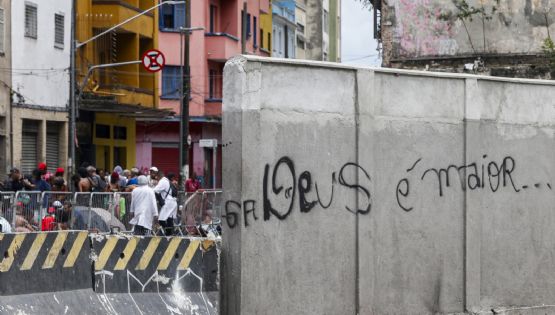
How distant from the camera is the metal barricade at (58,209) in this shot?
76.5 ft

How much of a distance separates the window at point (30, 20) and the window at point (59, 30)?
5.86 feet

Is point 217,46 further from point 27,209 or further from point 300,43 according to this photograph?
point 27,209

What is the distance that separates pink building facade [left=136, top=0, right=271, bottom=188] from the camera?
199 feet

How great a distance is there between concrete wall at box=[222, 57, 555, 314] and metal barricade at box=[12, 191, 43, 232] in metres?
8.49

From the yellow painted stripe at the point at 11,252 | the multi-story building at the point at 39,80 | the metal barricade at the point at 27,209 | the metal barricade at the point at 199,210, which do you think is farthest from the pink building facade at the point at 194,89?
the yellow painted stripe at the point at 11,252

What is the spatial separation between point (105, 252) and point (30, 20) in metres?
29.5

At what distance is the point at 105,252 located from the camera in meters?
14.0

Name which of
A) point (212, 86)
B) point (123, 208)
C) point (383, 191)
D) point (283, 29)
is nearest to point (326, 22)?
point (283, 29)

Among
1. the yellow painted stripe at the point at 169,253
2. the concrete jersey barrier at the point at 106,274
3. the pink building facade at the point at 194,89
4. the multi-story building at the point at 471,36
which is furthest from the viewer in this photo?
the pink building facade at the point at 194,89

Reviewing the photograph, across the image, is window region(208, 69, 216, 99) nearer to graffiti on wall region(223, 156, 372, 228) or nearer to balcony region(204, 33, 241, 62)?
balcony region(204, 33, 241, 62)

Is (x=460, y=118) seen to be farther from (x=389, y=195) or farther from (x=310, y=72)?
(x=310, y=72)

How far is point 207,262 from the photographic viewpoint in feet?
47.5

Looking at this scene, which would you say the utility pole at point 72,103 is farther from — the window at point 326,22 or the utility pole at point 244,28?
the window at point 326,22

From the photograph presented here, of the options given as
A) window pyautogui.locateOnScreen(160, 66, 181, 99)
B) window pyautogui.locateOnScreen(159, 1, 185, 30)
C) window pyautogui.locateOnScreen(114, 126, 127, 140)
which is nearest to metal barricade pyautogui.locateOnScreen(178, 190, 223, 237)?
window pyautogui.locateOnScreen(114, 126, 127, 140)
